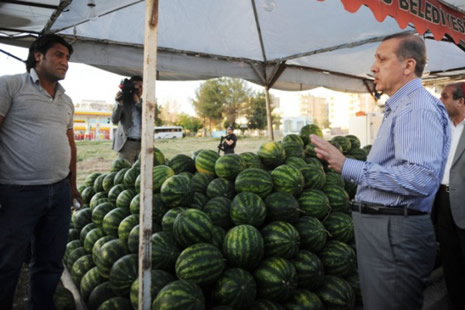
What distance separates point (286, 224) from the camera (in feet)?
7.68

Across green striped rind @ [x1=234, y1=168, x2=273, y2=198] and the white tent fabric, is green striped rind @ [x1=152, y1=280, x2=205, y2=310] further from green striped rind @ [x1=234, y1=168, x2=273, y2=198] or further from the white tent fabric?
the white tent fabric

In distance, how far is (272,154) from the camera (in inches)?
121

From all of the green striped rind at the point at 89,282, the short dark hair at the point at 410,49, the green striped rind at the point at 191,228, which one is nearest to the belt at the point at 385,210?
the short dark hair at the point at 410,49

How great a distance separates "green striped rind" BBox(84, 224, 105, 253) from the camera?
280 cm

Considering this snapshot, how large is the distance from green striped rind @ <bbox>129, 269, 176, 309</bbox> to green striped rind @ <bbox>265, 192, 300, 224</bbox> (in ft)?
2.84

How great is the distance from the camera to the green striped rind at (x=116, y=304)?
2.09 meters

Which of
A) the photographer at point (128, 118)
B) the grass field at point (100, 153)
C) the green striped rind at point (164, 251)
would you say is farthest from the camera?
the grass field at point (100, 153)

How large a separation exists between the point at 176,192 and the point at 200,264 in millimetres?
665

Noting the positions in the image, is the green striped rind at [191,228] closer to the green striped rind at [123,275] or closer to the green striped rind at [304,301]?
the green striped rind at [123,275]

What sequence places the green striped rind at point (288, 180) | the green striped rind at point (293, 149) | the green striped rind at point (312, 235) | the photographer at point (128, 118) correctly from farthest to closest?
the photographer at point (128, 118), the green striped rind at point (293, 149), the green striped rind at point (288, 180), the green striped rind at point (312, 235)

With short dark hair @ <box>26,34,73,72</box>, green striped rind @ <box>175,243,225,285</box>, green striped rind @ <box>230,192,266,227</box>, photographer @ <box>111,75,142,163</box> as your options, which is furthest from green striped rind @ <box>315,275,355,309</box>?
photographer @ <box>111,75,142,163</box>

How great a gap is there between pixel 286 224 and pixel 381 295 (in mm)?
909

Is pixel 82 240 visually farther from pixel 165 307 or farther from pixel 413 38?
pixel 413 38

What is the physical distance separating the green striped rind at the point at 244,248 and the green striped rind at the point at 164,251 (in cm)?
36
